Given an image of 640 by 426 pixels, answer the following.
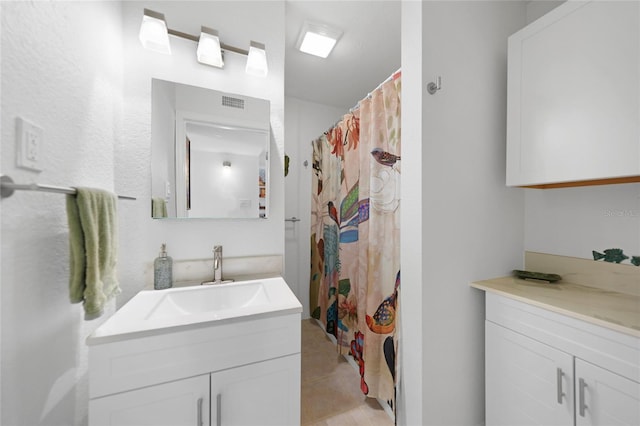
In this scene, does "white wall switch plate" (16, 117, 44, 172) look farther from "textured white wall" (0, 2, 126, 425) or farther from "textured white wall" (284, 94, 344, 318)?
"textured white wall" (284, 94, 344, 318)

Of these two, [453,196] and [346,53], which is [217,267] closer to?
[453,196]

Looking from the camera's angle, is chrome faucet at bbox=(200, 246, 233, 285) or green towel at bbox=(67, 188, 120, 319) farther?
chrome faucet at bbox=(200, 246, 233, 285)

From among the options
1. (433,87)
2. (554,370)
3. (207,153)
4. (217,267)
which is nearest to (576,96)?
(433,87)

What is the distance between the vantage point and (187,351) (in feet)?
2.66

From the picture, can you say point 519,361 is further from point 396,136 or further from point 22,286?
point 22,286

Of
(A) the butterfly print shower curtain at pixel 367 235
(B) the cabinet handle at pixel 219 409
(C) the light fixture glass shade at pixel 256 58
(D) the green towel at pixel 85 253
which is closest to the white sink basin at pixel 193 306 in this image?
(D) the green towel at pixel 85 253

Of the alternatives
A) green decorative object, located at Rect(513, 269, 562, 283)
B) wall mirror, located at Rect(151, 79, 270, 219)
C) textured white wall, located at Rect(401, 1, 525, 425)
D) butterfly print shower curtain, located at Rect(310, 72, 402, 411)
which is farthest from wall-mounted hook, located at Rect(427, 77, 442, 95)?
green decorative object, located at Rect(513, 269, 562, 283)

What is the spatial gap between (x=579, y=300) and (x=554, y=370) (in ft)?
1.03

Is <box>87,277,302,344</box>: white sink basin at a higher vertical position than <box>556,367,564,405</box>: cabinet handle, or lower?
higher

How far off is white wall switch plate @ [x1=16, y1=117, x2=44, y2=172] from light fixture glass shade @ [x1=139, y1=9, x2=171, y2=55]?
79 cm

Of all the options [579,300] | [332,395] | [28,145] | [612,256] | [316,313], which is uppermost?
[28,145]

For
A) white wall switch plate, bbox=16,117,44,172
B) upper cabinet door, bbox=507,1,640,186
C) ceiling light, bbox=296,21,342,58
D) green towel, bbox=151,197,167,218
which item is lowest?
green towel, bbox=151,197,167,218

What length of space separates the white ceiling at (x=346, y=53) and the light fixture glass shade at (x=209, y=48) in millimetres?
532

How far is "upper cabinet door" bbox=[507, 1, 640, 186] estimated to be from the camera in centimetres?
91
